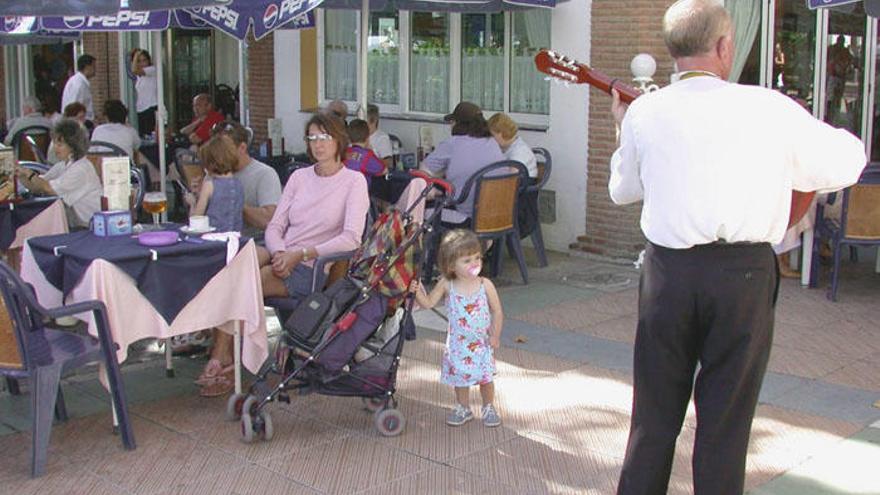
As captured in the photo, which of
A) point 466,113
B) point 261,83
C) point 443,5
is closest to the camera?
point 466,113

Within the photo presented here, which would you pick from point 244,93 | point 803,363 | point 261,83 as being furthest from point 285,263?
point 244,93

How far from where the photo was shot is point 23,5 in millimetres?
5699

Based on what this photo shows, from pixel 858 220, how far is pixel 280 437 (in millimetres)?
4683

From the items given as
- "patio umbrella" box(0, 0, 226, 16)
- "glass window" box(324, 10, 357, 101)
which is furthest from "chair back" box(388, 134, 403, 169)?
"patio umbrella" box(0, 0, 226, 16)

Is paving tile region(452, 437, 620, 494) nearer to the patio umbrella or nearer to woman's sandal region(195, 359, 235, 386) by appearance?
woman's sandal region(195, 359, 235, 386)

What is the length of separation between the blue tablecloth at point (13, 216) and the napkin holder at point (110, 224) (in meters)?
1.45

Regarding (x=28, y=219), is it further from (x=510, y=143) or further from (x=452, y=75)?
(x=452, y=75)

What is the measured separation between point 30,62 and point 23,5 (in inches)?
621

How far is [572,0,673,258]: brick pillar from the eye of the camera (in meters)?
9.35

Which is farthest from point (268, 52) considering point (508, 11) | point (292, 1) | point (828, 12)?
point (828, 12)

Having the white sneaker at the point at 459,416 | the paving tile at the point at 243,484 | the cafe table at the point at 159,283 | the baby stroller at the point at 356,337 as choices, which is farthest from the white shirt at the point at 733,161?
the cafe table at the point at 159,283

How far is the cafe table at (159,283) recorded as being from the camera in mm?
5145

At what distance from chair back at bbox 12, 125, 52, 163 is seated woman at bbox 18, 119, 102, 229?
171 inches

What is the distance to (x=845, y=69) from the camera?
926 cm
